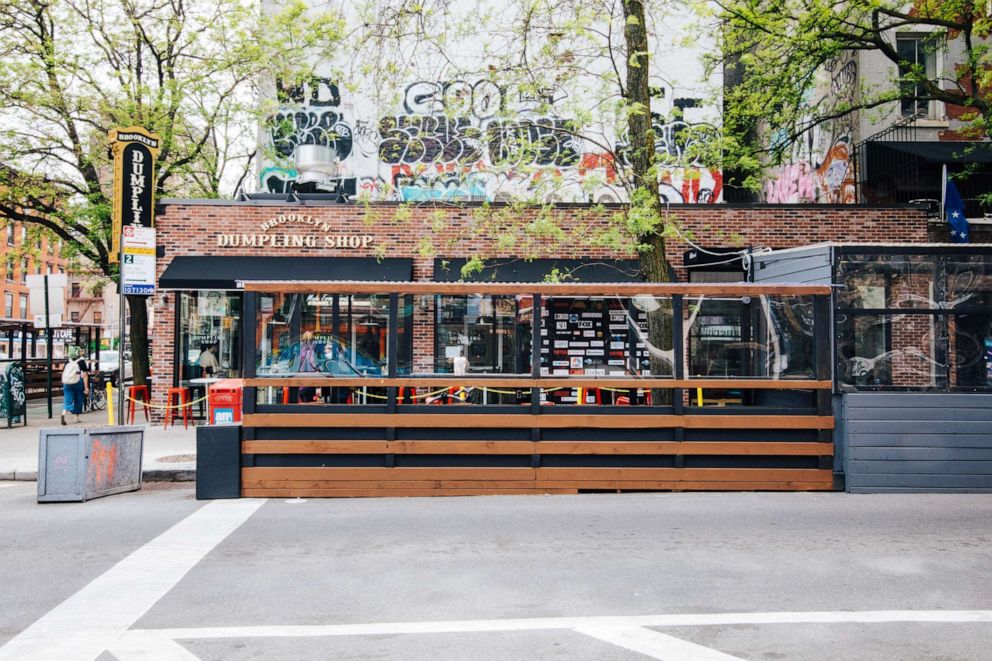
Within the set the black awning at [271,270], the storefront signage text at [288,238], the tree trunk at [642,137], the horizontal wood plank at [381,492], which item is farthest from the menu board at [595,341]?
the storefront signage text at [288,238]

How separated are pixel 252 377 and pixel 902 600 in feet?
21.8

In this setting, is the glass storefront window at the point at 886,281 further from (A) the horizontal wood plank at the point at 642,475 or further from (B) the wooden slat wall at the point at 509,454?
(A) the horizontal wood plank at the point at 642,475

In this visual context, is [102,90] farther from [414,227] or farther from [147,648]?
[147,648]

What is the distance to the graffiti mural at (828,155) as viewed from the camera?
68.2 ft

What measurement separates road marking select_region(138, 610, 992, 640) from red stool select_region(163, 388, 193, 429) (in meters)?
13.1

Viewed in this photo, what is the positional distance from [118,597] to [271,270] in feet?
39.9

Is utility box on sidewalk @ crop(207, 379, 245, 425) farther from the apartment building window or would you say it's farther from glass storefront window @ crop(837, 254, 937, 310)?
the apartment building window

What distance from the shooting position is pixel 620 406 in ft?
30.3

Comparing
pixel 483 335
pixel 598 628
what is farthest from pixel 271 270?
pixel 598 628

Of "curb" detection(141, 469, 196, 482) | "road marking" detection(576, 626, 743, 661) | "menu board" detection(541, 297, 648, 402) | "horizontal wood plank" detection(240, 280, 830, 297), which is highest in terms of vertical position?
"horizontal wood plank" detection(240, 280, 830, 297)

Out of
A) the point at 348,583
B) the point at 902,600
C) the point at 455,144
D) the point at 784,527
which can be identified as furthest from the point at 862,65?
the point at 348,583

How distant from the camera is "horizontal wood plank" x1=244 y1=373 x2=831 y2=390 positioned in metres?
9.11

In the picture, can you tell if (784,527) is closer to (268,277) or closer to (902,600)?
(902,600)

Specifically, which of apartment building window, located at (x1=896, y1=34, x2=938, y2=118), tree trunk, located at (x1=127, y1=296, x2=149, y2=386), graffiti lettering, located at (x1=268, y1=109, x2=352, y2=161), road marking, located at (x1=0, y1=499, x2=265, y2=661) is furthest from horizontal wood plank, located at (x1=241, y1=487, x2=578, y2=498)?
graffiti lettering, located at (x1=268, y1=109, x2=352, y2=161)
